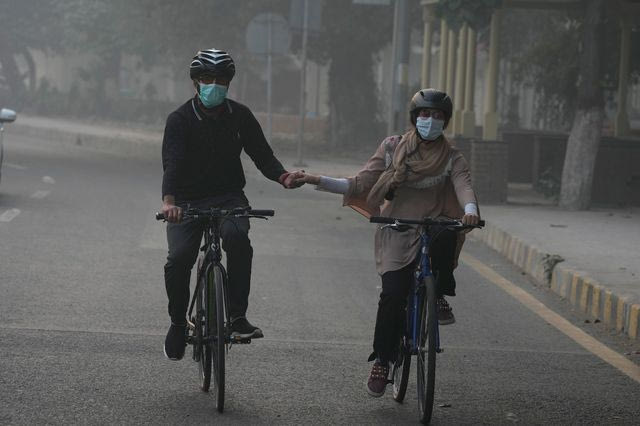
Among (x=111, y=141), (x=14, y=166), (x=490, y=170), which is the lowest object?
(x=111, y=141)

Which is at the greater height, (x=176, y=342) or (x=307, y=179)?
(x=307, y=179)

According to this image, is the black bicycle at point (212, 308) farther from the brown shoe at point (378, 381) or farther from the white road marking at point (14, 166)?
the white road marking at point (14, 166)

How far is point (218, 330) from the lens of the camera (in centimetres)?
646

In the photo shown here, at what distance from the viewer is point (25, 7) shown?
5391 centimetres

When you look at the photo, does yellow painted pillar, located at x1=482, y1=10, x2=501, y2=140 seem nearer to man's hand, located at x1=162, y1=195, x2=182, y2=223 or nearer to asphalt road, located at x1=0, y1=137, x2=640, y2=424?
asphalt road, located at x1=0, y1=137, x2=640, y2=424

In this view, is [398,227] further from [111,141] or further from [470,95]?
[111,141]

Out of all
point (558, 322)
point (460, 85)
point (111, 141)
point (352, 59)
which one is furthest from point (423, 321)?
point (111, 141)

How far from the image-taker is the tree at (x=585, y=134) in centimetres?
1823

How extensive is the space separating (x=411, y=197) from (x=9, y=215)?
938 centimetres

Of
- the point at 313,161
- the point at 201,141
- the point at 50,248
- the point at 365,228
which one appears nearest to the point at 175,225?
the point at 201,141

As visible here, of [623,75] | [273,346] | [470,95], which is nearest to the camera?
[273,346]

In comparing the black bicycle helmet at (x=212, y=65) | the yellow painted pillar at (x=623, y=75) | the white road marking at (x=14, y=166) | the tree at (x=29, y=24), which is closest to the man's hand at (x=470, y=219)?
the black bicycle helmet at (x=212, y=65)

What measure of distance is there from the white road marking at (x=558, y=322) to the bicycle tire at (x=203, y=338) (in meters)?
2.42

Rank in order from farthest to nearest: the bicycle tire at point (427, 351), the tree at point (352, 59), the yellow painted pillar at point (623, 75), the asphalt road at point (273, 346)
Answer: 1. the tree at point (352, 59)
2. the yellow painted pillar at point (623, 75)
3. the asphalt road at point (273, 346)
4. the bicycle tire at point (427, 351)
